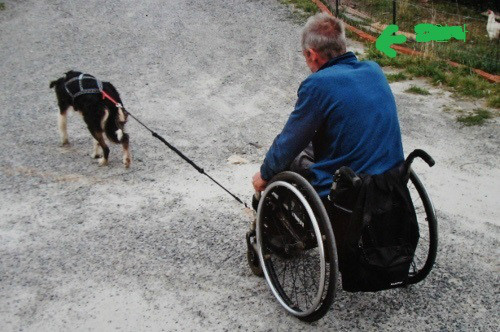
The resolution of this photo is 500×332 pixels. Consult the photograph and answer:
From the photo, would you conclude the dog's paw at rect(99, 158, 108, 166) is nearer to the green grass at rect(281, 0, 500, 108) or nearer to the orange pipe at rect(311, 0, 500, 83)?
the green grass at rect(281, 0, 500, 108)

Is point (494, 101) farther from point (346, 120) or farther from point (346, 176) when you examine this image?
point (346, 176)

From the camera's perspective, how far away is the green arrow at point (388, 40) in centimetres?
842

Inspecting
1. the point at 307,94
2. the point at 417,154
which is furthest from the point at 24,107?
the point at 417,154

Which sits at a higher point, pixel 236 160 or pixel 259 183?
pixel 259 183

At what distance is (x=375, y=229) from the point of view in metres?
2.69

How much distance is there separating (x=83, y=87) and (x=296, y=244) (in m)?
3.13

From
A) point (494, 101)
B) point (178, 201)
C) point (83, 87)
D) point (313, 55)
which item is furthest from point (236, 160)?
point (494, 101)

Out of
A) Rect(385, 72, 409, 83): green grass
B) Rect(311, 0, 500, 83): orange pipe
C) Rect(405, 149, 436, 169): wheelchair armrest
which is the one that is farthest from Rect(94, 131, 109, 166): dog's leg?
Rect(311, 0, 500, 83): orange pipe

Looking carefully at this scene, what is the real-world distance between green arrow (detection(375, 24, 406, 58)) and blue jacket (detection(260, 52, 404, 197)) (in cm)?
597

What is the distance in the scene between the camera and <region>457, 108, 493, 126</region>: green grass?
6035 mm

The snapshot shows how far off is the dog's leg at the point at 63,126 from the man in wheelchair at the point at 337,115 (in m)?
3.55

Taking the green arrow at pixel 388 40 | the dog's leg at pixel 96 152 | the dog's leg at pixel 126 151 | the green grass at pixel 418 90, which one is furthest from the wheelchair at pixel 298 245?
the green arrow at pixel 388 40

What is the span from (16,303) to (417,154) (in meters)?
2.78

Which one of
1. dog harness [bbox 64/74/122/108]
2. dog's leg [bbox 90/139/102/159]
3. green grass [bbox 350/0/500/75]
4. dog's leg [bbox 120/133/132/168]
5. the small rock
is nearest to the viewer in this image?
dog harness [bbox 64/74/122/108]
